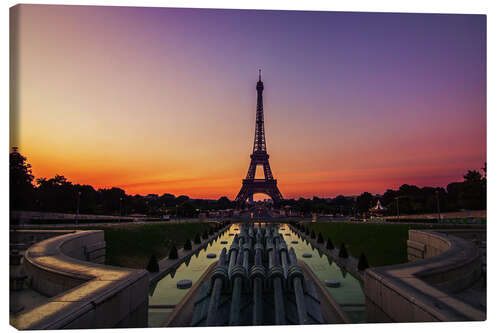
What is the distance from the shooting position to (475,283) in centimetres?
825

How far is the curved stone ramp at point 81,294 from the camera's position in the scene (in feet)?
15.6

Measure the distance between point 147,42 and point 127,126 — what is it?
366 cm

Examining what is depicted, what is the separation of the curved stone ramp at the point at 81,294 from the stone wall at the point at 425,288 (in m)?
5.23

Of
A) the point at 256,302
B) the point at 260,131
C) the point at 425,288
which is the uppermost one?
the point at 260,131

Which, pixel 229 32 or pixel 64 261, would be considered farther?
pixel 229 32

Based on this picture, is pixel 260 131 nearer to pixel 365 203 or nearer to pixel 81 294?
pixel 365 203

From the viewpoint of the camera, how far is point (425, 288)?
5.98 m

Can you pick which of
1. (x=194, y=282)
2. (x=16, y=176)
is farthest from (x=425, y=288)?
(x=16, y=176)

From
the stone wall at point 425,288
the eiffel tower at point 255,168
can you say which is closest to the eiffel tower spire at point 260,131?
the eiffel tower at point 255,168

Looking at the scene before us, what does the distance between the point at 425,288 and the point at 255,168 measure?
6371cm

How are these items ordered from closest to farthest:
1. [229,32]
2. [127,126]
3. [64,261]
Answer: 1. [64,261]
2. [229,32]
3. [127,126]

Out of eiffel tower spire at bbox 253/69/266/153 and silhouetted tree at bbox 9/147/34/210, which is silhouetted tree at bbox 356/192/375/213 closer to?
eiffel tower spire at bbox 253/69/266/153
